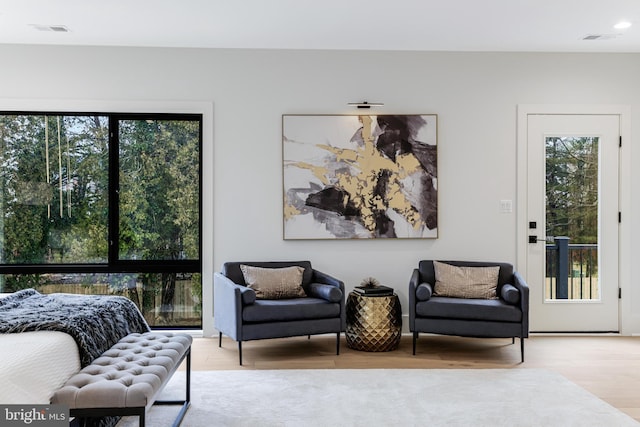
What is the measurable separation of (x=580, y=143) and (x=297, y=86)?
9.10ft

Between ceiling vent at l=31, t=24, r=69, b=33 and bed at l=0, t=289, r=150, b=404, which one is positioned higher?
ceiling vent at l=31, t=24, r=69, b=33

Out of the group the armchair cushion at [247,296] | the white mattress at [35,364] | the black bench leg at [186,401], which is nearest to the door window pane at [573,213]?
the armchair cushion at [247,296]

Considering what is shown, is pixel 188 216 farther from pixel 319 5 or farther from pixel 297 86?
pixel 319 5

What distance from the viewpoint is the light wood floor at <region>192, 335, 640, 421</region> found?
414 cm

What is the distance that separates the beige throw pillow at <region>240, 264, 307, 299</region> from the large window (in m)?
0.74

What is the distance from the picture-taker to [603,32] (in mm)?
4777

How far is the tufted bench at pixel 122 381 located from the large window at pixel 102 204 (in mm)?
2296

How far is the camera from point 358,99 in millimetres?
5348

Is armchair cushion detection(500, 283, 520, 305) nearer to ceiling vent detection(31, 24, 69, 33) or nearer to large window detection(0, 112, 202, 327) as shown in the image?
large window detection(0, 112, 202, 327)

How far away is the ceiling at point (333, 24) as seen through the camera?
13.5ft

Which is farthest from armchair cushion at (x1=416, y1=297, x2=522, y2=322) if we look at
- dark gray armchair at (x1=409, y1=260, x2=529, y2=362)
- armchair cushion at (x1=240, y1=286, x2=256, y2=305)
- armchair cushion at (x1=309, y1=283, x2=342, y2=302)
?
armchair cushion at (x1=240, y1=286, x2=256, y2=305)

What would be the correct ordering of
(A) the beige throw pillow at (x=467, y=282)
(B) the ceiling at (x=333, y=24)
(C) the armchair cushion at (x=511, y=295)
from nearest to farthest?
1. (B) the ceiling at (x=333, y=24)
2. (C) the armchair cushion at (x=511, y=295)
3. (A) the beige throw pillow at (x=467, y=282)

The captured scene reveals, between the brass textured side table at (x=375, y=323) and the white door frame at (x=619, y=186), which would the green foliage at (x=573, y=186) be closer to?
the white door frame at (x=619, y=186)

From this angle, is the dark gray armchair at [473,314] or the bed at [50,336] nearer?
the bed at [50,336]
